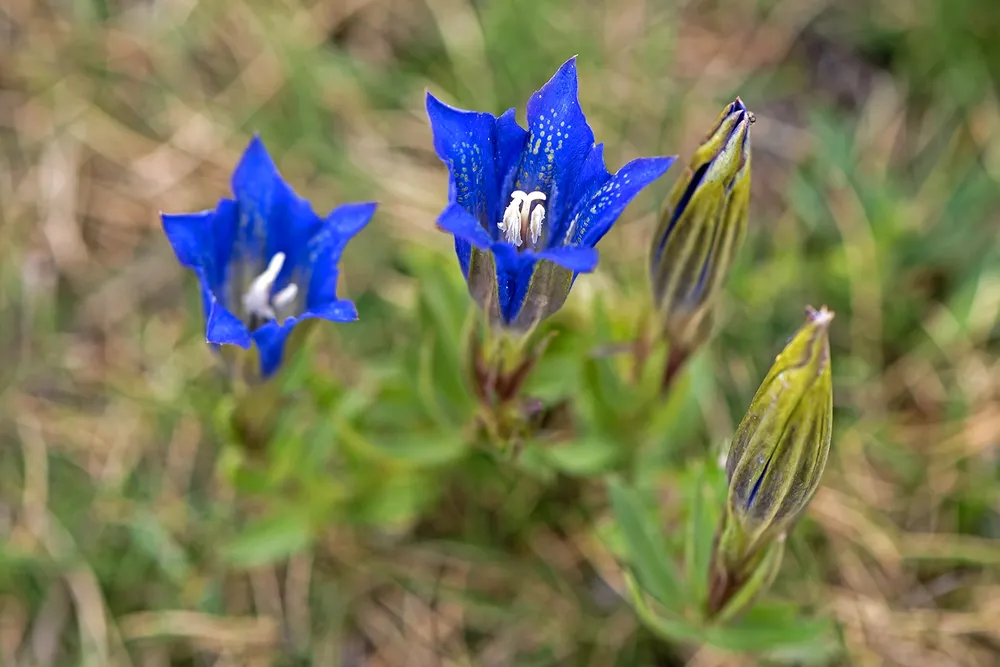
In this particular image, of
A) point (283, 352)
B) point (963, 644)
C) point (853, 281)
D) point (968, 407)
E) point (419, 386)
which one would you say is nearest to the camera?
point (283, 352)

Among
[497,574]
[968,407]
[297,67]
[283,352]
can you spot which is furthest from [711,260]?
[297,67]

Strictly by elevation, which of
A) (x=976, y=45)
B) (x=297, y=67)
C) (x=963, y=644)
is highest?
(x=976, y=45)

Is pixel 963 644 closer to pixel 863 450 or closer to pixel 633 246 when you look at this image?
pixel 863 450

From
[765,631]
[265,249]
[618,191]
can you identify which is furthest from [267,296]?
[765,631]

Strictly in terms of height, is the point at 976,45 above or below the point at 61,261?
above

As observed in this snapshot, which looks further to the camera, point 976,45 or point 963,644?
point 976,45

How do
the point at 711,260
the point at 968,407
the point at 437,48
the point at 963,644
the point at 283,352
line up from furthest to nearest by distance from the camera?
the point at 437,48, the point at 968,407, the point at 963,644, the point at 283,352, the point at 711,260

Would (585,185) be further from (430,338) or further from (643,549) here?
(643,549)
